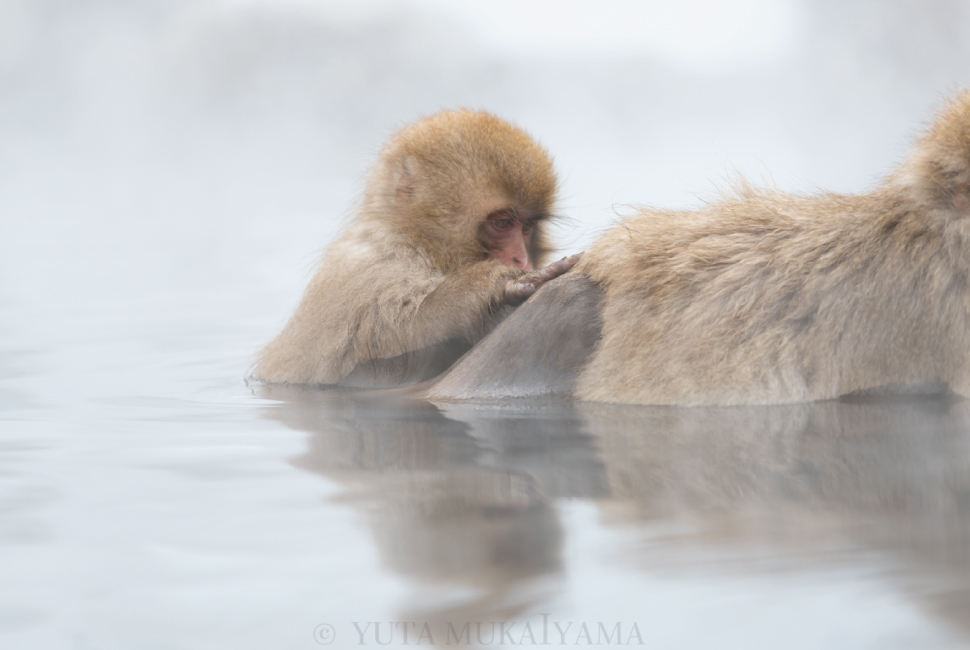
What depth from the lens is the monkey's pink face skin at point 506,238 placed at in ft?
10.5

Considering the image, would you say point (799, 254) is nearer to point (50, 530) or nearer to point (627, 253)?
A: point (627, 253)

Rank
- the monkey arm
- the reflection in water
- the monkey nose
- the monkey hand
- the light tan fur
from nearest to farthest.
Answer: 1. the reflection in water
2. the light tan fur
3. the monkey hand
4. the monkey arm
5. the monkey nose

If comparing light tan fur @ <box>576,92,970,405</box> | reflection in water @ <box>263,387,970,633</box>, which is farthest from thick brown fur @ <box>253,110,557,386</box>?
light tan fur @ <box>576,92,970,405</box>

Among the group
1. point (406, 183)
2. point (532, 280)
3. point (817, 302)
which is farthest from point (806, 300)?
point (406, 183)

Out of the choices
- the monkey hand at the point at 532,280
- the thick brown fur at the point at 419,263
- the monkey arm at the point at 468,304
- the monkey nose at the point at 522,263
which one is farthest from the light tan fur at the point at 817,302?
the monkey nose at the point at 522,263

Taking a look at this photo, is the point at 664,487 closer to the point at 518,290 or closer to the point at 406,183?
the point at 518,290

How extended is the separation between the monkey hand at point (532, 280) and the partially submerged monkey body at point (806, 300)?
10.3 inches

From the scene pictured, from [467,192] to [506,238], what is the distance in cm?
20

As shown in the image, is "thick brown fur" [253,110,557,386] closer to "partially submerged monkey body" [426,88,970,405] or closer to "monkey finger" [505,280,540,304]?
"monkey finger" [505,280,540,304]

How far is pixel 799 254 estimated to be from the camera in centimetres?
227

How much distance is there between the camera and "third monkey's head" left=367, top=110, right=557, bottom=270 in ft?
10.6

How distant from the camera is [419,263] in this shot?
3137 millimetres

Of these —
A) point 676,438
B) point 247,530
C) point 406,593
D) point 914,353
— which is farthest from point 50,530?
point 914,353

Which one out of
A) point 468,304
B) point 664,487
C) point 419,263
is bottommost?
point 664,487
